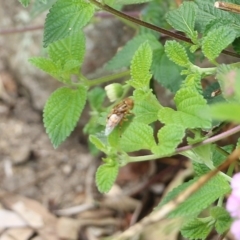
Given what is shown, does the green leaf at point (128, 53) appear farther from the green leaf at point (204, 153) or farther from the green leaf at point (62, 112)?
the green leaf at point (204, 153)

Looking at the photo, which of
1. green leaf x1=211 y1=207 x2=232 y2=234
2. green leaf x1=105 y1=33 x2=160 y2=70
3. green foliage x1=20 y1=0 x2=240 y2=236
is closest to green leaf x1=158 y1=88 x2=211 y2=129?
green foliage x1=20 y1=0 x2=240 y2=236

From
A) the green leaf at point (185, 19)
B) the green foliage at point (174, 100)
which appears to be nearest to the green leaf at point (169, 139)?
the green foliage at point (174, 100)

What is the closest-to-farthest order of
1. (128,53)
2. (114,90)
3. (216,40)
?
(216,40), (114,90), (128,53)

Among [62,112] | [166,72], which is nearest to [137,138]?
[62,112]

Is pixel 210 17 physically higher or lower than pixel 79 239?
higher

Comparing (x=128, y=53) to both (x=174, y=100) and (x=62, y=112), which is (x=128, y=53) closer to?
(x=62, y=112)

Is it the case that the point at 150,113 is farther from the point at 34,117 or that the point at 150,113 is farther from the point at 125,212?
the point at 34,117

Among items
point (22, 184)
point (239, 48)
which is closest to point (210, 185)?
point (239, 48)
